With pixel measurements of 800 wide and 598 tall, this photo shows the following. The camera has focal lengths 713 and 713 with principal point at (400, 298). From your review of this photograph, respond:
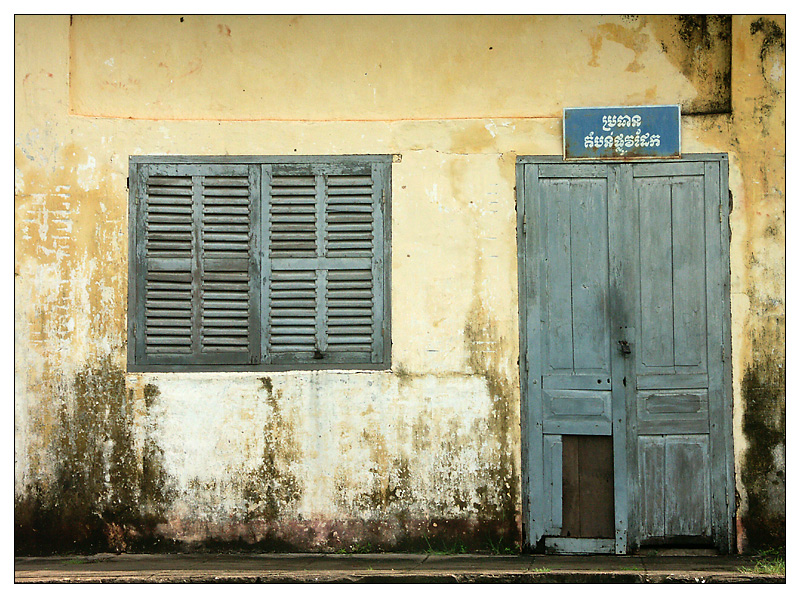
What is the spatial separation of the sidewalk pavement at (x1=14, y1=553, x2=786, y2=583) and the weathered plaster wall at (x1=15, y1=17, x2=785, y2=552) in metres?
0.14

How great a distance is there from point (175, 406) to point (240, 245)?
3.87 ft

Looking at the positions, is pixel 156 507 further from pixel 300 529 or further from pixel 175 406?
pixel 300 529

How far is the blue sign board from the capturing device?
15.7ft

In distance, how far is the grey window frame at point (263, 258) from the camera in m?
4.87

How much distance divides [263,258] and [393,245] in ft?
2.93

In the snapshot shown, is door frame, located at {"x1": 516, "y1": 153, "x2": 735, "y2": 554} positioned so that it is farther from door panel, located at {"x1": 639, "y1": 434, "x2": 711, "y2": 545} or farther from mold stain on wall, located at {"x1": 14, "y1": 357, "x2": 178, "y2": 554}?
mold stain on wall, located at {"x1": 14, "y1": 357, "x2": 178, "y2": 554}

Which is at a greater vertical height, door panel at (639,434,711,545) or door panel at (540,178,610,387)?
door panel at (540,178,610,387)

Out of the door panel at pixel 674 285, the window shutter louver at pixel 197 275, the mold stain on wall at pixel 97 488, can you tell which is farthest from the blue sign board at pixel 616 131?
the mold stain on wall at pixel 97 488

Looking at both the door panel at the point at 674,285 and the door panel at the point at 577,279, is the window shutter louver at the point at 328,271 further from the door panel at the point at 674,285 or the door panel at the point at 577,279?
the door panel at the point at 674,285

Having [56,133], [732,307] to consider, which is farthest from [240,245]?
[732,307]

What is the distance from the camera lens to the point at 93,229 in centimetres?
488

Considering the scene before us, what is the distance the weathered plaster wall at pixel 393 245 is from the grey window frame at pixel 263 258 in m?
0.07

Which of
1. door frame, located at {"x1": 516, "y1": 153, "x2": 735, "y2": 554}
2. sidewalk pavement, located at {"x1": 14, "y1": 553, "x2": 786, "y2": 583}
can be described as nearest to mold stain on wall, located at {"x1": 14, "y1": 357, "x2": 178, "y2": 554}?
sidewalk pavement, located at {"x1": 14, "y1": 553, "x2": 786, "y2": 583}

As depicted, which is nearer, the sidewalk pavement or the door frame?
the sidewalk pavement
